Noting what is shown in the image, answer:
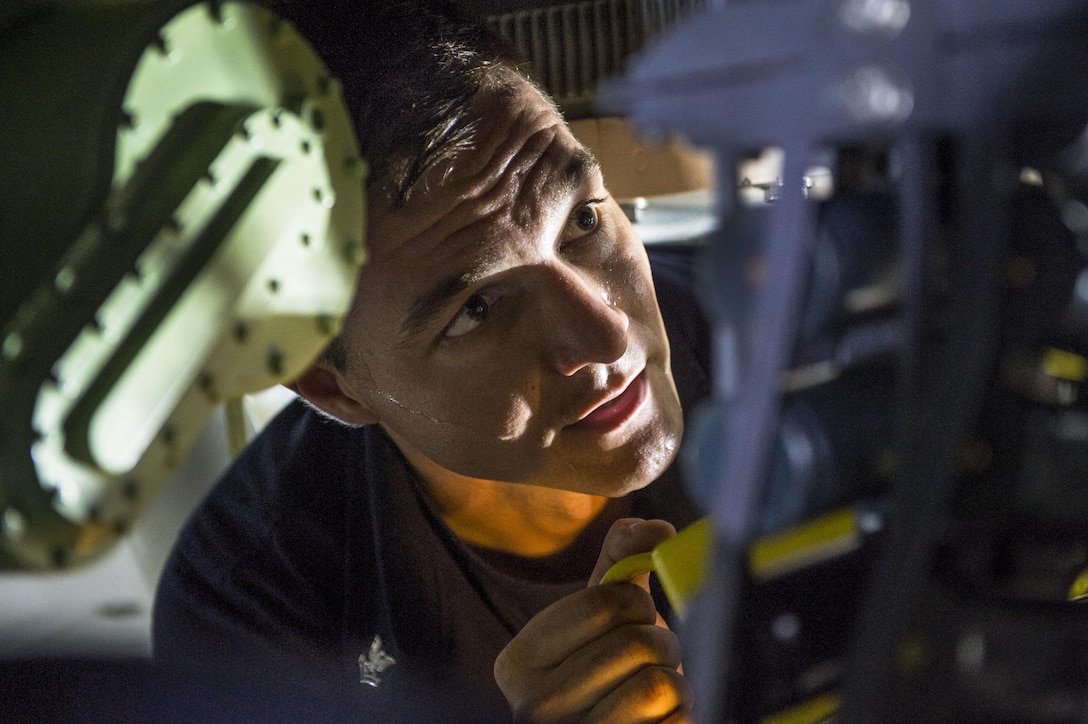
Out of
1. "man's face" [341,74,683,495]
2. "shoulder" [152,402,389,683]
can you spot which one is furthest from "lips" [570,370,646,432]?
"shoulder" [152,402,389,683]

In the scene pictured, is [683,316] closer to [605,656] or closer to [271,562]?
[605,656]

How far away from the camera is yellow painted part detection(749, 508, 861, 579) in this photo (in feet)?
1.16

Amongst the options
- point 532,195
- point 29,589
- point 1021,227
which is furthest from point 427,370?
point 1021,227

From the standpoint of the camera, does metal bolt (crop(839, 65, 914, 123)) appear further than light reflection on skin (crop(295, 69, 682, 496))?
No

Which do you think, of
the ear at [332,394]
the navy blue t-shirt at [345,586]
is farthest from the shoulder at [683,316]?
the ear at [332,394]

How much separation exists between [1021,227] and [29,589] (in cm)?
51

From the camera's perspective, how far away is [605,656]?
0.58 m

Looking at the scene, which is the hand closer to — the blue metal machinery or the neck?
the neck

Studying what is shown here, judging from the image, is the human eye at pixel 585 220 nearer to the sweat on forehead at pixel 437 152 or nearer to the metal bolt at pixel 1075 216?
the sweat on forehead at pixel 437 152

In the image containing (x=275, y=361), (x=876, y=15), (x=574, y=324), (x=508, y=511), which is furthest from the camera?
(x=508, y=511)

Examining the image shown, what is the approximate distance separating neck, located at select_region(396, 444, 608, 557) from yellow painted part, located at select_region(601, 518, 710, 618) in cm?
9

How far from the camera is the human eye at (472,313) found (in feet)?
1.88

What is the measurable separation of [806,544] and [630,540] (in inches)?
9.6

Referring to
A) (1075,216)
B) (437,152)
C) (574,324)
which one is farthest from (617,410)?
(1075,216)
